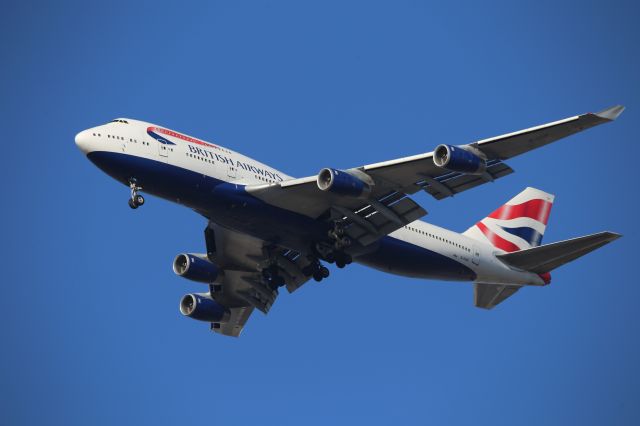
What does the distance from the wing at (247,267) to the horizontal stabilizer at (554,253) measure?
9602mm

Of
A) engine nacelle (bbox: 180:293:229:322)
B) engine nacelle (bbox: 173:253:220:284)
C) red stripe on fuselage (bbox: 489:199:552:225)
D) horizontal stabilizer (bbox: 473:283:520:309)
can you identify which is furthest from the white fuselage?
engine nacelle (bbox: 180:293:229:322)

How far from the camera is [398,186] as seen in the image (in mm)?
40500

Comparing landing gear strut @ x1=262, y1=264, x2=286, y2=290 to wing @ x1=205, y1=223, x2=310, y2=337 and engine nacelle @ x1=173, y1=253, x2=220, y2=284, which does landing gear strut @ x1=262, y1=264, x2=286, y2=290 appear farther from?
engine nacelle @ x1=173, y1=253, x2=220, y2=284

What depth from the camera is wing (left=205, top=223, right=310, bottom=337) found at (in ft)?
150

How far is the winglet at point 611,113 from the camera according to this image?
33.6 m

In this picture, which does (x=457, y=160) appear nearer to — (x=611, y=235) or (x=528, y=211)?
(x=611, y=235)

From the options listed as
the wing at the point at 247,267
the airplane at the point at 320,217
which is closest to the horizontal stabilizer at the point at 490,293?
the airplane at the point at 320,217

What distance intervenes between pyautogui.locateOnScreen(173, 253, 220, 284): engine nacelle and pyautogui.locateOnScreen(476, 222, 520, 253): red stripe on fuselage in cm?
1306

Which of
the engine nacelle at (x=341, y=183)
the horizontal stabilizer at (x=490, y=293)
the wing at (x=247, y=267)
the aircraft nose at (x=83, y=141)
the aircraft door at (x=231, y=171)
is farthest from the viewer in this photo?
the horizontal stabilizer at (x=490, y=293)

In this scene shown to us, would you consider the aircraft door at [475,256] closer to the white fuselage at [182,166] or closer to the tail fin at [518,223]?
the tail fin at [518,223]

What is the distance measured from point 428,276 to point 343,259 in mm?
5253

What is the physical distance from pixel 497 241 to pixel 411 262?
608 centimetres

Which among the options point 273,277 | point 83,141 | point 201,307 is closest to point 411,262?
point 273,277

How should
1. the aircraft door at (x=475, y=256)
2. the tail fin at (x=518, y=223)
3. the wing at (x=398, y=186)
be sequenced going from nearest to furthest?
the wing at (x=398, y=186) → the aircraft door at (x=475, y=256) → the tail fin at (x=518, y=223)
